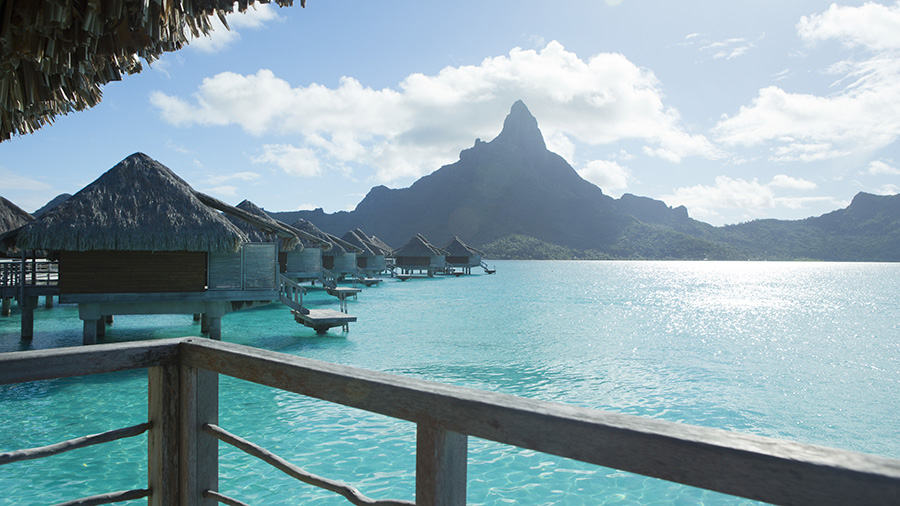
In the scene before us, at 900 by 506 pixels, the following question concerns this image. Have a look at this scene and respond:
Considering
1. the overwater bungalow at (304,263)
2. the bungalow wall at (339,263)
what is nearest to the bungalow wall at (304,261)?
the overwater bungalow at (304,263)

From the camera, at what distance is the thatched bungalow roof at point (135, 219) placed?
13234mm

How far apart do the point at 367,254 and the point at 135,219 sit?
35.1 metres

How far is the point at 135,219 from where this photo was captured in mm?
13859

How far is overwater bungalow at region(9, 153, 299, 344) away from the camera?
13.5 meters

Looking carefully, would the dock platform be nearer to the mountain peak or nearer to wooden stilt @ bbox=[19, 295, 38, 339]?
wooden stilt @ bbox=[19, 295, 38, 339]

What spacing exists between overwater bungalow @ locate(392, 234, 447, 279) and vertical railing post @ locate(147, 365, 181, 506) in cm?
5548

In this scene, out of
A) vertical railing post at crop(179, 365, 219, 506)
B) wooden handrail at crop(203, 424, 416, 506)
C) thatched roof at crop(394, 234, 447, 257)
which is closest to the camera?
wooden handrail at crop(203, 424, 416, 506)

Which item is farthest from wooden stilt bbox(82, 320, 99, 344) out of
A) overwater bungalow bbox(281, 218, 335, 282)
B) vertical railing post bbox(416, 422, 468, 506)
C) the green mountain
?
the green mountain

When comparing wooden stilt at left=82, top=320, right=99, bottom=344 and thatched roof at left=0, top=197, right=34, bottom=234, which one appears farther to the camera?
thatched roof at left=0, top=197, right=34, bottom=234

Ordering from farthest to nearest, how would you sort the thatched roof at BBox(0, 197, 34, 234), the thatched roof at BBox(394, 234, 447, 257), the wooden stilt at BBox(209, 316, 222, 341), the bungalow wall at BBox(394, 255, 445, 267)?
the bungalow wall at BBox(394, 255, 445, 267)
the thatched roof at BBox(394, 234, 447, 257)
the thatched roof at BBox(0, 197, 34, 234)
the wooden stilt at BBox(209, 316, 222, 341)

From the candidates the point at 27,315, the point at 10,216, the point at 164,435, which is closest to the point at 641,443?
the point at 164,435

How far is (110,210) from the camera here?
45.3 ft

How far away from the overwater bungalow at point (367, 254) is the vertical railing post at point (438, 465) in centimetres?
4639

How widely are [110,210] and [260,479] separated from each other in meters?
9.88
